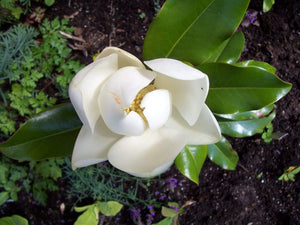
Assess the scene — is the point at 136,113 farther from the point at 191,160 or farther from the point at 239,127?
the point at 239,127

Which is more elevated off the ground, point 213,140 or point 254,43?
point 213,140

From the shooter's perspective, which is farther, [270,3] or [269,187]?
[269,187]

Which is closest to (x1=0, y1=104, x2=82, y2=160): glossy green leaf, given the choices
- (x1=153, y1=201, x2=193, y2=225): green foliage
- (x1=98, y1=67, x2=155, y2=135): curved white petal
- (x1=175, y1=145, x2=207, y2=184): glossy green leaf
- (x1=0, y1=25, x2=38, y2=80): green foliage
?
(x1=98, y1=67, x2=155, y2=135): curved white petal

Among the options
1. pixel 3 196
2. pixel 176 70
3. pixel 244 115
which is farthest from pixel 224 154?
pixel 3 196

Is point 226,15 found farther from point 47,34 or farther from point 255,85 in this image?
point 47,34

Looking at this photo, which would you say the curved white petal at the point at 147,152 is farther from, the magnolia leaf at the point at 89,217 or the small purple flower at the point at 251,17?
the small purple flower at the point at 251,17

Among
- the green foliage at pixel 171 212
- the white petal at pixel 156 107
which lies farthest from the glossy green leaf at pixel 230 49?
the green foliage at pixel 171 212

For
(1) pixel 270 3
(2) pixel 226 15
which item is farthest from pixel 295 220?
(2) pixel 226 15
